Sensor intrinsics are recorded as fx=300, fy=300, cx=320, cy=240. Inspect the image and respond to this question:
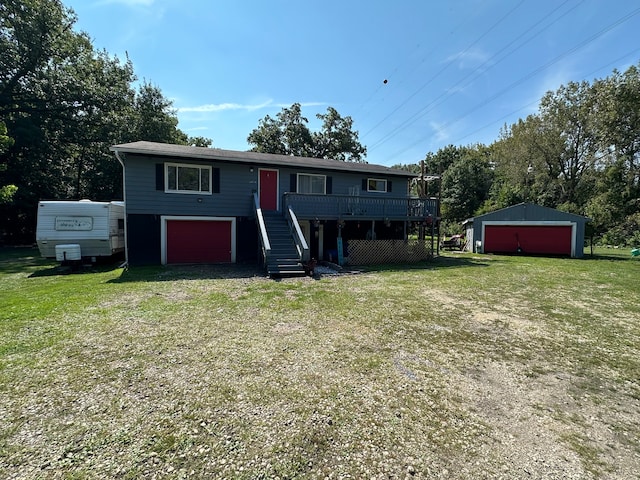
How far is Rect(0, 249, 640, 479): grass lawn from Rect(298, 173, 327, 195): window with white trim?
8.46 meters

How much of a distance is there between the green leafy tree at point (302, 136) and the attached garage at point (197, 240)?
20.9 meters

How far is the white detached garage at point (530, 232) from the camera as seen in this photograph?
1692cm

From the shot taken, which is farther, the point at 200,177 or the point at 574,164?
the point at 574,164

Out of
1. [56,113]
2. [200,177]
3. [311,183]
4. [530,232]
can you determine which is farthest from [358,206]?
[56,113]

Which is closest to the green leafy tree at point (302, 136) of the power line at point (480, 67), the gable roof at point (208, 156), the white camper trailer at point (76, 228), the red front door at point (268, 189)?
the power line at point (480, 67)

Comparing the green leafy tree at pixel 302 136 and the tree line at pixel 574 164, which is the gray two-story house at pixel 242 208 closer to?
the tree line at pixel 574 164

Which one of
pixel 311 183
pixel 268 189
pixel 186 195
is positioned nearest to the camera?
pixel 186 195

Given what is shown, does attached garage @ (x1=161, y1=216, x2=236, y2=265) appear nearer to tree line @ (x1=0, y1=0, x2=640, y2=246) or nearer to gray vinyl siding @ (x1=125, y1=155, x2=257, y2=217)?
gray vinyl siding @ (x1=125, y1=155, x2=257, y2=217)

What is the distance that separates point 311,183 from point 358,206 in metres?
2.66

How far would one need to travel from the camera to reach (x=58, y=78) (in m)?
21.3

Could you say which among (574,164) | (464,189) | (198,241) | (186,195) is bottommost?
(198,241)

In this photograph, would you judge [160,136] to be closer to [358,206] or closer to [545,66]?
[358,206]

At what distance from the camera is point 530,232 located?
17891mm

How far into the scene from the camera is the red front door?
44.7 feet
